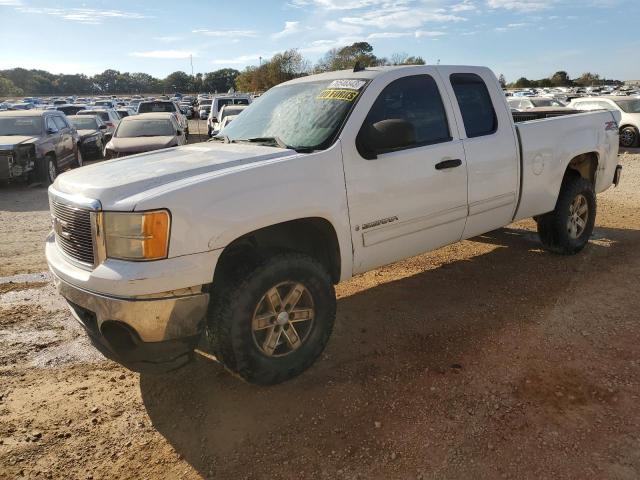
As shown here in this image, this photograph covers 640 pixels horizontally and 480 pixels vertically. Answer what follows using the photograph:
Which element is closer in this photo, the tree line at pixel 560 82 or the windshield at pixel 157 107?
the windshield at pixel 157 107

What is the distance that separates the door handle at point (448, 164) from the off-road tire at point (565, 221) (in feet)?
6.31

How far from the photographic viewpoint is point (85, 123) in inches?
682

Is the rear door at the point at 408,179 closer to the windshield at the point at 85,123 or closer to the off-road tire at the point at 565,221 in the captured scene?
the off-road tire at the point at 565,221

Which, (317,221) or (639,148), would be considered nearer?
(317,221)

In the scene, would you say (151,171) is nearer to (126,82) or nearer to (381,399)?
(381,399)

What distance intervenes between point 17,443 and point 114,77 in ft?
500

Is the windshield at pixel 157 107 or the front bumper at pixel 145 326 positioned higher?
the windshield at pixel 157 107

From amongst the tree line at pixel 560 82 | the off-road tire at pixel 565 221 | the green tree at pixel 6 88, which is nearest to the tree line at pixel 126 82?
the green tree at pixel 6 88

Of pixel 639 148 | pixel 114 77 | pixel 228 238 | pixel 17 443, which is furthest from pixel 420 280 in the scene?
pixel 114 77

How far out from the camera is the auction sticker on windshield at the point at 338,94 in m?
3.74

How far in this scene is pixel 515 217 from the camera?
4906mm

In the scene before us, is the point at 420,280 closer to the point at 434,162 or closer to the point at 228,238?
the point at 434,162

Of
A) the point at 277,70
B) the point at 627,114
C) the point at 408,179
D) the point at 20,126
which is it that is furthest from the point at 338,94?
the point at 277,70

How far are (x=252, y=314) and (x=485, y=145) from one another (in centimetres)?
254
